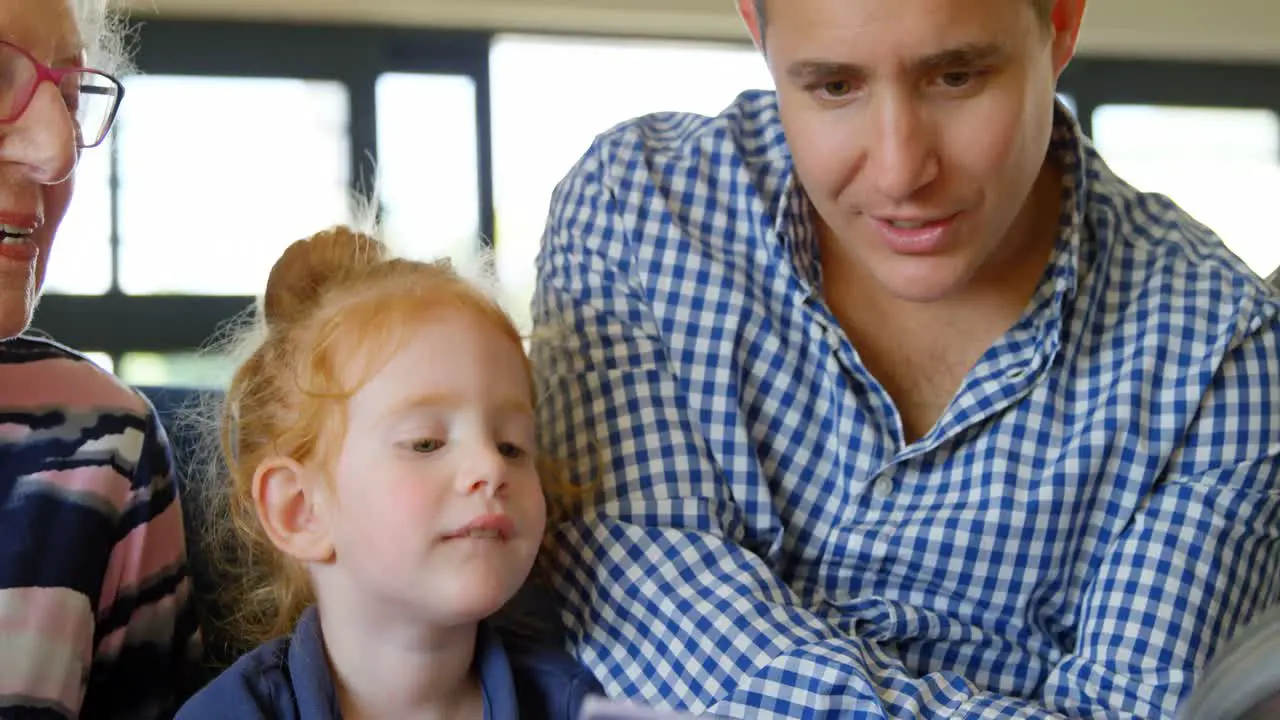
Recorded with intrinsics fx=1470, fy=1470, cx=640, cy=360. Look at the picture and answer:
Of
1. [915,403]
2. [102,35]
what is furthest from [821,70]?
[102,35]

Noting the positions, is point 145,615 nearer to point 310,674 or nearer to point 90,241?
point 310,674

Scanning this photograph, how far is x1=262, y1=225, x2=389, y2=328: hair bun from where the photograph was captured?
1.41 meters

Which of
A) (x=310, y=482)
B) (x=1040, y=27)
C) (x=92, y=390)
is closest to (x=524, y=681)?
(x=310, y=482)

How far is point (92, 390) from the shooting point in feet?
4.58

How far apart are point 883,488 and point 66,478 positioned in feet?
2.48

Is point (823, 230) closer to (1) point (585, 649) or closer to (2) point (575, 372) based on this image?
(2) point (575, 372)

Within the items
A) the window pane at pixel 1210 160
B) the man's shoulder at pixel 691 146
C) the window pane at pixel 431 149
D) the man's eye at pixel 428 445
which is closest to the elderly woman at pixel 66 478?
the man's eye at pixel 428 445

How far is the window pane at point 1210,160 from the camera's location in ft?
19.9

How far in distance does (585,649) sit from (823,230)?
1.67 ft

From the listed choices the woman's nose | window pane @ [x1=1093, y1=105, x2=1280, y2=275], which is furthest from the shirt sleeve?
window pane @ [x1=1093, y1=105, x2=1280, y2=275]

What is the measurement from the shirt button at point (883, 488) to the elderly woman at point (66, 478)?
0.67 m

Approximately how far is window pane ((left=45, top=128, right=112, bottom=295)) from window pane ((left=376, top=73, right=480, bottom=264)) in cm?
95

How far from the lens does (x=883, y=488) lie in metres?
1.38

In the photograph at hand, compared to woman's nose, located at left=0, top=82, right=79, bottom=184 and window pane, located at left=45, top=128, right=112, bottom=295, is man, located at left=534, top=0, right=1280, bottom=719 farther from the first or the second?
window pane, located at left=45, top=128, right=112, bottom=295
